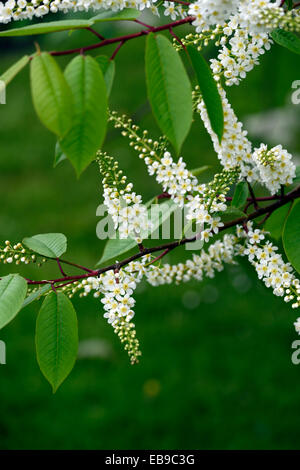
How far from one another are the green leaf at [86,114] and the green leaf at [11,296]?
12.0 inches

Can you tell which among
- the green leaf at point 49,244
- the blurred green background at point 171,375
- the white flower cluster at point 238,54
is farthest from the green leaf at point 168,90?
the blurred green background at point 171,375

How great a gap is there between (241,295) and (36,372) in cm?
193

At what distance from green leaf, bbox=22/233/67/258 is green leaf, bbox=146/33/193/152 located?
0.47 meters

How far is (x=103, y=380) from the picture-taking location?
4453 mm

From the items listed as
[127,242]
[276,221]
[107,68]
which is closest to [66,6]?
[107,68]

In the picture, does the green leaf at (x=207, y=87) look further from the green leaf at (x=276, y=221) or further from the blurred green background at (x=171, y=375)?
the blurred green background at (x=171, y=375)

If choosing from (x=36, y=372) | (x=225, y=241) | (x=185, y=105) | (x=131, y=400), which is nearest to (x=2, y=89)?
(x=185, y=105)

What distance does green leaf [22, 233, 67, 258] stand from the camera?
134 centimetres

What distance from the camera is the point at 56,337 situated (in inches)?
48.8

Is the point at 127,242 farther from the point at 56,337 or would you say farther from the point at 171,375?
the point at 171,375

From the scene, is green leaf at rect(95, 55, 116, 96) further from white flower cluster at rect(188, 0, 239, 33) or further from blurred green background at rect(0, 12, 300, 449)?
blurred green background at rect(0, 12, 300, 449)

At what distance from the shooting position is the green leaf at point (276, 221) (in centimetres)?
157

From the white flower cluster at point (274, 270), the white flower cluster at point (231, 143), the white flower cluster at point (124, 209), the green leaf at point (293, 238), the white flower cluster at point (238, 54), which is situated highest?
the white flower cluster at point (238, 54)

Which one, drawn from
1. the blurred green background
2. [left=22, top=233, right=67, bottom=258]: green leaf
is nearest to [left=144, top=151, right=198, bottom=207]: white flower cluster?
[left=22, top=233, right=67, bottom=258]: green leaf
